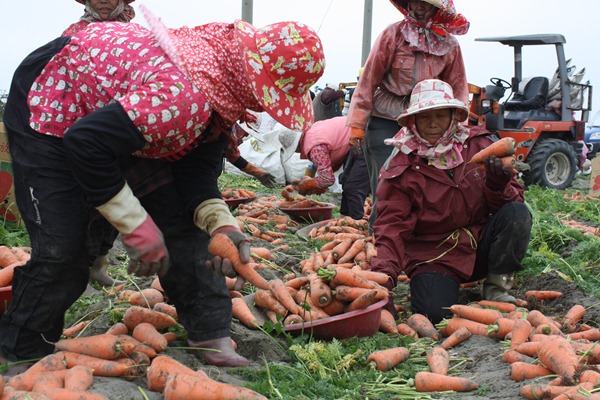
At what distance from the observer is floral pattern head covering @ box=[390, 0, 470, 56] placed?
495 centimetres

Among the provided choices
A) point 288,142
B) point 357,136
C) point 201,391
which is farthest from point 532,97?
point 201,391

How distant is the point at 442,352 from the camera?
10.2 ft

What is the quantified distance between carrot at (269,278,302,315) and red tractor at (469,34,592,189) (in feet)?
26.0

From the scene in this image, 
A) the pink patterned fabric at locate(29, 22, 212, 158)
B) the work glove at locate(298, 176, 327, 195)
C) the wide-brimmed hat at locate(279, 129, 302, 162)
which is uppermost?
the pink patterned fabric at locate(29, 22, 212, 158)

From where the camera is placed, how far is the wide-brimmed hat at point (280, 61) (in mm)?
2389

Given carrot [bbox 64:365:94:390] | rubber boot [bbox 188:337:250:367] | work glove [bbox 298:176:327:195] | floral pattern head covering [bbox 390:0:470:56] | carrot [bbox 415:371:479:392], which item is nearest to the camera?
carrot [bbox 64:365:94:390]

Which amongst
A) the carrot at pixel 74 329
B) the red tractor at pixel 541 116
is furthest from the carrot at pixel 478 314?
the red tractor at pixel 541 116

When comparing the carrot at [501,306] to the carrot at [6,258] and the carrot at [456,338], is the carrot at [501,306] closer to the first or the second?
the carrot at [456,338]

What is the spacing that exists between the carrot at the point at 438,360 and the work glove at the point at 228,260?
943 mm

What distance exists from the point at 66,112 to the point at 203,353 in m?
1.18

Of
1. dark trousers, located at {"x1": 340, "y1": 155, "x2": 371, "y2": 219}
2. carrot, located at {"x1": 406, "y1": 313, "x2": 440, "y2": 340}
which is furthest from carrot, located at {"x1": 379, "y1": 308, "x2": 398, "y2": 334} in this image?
dark trousers, located at {"x1": 340, "y1": 155, "x2": 371, "y2": 219}

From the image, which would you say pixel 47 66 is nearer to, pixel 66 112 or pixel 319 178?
pixel 66 112

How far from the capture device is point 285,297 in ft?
11.4

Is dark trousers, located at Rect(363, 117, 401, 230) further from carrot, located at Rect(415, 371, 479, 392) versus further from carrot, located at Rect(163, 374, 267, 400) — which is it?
carrot, located at Rect(163, 374, 267, 400)
